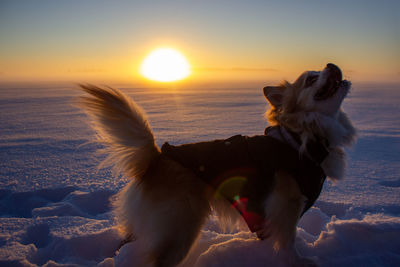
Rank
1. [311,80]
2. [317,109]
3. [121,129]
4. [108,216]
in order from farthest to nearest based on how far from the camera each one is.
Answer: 1. [108,216]
2. [311,80]
3. [317,109]
4. [121,129]

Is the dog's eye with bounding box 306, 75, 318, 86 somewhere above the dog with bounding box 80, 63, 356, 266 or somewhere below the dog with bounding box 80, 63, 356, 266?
above

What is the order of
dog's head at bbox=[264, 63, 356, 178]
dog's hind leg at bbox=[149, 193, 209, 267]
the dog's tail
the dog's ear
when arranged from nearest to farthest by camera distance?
dog's hind leg at bbox=[149, 193, 209, 267]
the dog's tail
dog's head at bbox=[264, 63, 356, 178]
the dog's ear

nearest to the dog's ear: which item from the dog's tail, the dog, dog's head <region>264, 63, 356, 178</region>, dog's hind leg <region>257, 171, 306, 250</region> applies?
dog's head <region>264, 63, 356, 178</region>

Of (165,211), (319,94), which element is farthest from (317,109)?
(165,211)

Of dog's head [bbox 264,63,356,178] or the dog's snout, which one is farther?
the dog's snout

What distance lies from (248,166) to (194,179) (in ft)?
1.37

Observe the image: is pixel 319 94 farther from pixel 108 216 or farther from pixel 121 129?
pixel 108 216

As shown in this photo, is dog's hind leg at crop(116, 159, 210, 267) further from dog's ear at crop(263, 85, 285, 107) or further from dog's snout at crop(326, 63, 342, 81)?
dog's snout at crop(326, 63, 342, 81)

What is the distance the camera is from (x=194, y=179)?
1831 mm

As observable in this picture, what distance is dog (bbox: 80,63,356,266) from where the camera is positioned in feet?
5.71

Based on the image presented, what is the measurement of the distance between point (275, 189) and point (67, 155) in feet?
13.5

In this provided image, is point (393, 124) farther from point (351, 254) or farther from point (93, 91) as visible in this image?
point (93, 91)

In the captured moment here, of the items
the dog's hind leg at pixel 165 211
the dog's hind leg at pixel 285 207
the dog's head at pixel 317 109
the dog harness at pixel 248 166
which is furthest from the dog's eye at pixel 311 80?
the dog's hind leg at pixel 165 211

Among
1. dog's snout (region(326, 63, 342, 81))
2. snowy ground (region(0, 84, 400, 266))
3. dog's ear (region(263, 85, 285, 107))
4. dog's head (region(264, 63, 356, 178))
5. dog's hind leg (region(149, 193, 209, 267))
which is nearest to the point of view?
dog's hind leg (region(149, 193, 209, 267))
